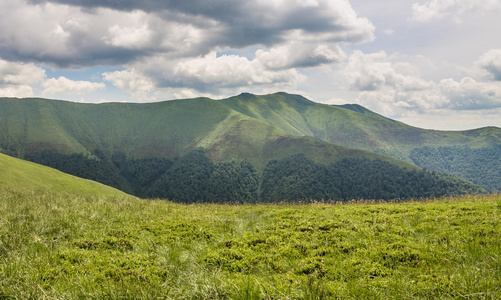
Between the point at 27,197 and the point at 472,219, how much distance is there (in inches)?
838

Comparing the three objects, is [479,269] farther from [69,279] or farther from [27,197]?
[27,197]

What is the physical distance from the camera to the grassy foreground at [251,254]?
527 cm

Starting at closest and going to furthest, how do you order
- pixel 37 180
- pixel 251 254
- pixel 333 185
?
pixel 251 254 < pixel 37 180 < pixel 333 185

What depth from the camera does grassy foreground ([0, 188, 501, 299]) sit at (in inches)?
208

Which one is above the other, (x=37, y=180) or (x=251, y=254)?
(x=251, y=254)

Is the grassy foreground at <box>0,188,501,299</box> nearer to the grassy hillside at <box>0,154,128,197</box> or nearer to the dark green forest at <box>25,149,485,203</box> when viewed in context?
the grassy hillside at <box>0,154,128,197</box>

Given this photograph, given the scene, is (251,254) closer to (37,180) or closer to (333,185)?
(37,180)

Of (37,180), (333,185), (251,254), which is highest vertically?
(251,254)

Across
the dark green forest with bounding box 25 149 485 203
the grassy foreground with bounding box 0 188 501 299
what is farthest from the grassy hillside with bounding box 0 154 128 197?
the dark green forest with bounding box 25 149 485 203

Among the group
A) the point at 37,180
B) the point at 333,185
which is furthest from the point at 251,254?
the point at 333,185

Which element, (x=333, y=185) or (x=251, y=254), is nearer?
(x=251, y=254)

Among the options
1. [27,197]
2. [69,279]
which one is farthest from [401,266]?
[27,197]

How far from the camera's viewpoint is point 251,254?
7.93m

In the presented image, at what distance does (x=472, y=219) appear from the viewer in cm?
978
